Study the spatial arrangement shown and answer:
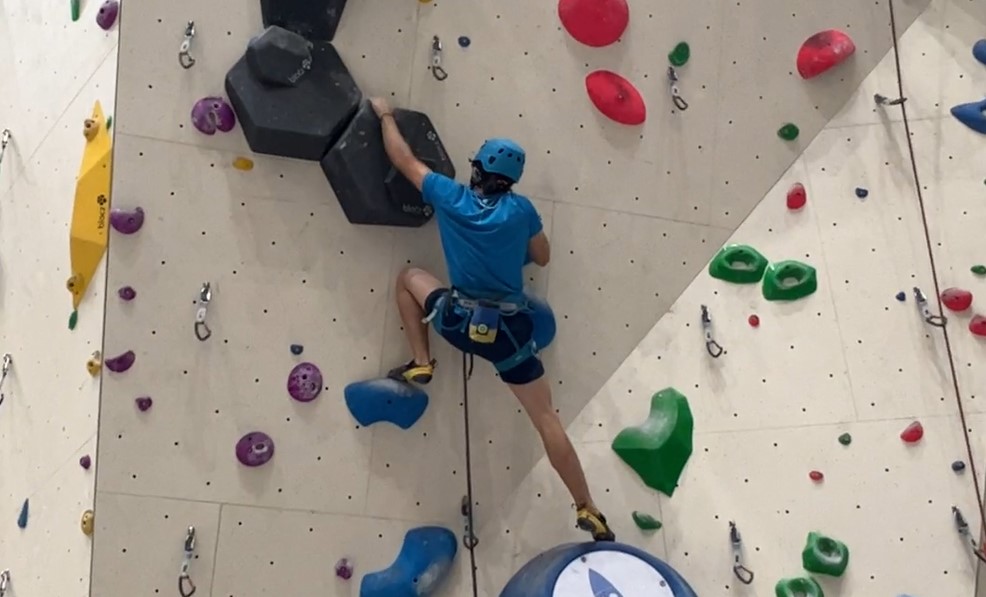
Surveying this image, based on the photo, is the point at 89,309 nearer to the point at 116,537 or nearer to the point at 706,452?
the point at 116,537

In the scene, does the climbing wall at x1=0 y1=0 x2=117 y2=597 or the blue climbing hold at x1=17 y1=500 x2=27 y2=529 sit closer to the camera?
the climbing wall at x1=0 y1=0 x2=117 y2=597

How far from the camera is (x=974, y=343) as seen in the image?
2.59m

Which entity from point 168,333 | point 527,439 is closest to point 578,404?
point 527,439

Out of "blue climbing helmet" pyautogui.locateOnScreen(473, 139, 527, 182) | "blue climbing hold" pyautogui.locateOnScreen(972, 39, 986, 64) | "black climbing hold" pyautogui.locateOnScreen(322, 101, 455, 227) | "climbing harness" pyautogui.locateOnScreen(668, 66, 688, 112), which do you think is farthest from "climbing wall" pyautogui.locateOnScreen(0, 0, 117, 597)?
"blue climbing hold" pyautogui.locateOnScreen(972, 39, 986, 64)

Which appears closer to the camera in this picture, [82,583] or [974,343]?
[82,583]

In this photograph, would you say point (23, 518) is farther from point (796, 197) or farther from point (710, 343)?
point (796, 197)

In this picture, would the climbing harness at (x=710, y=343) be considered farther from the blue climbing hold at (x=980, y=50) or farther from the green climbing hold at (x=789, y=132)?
the blue climbing hold at (x=980, y=50)

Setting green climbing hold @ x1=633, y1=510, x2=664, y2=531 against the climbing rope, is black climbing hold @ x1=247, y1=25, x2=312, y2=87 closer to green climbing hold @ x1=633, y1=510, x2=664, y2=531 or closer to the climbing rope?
green climbing hold @ x1=633, y1=510, x2=664, y2=531

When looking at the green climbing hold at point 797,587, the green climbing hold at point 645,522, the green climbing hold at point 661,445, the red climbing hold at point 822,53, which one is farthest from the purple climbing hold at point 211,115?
the green climbing hold at point 797,587

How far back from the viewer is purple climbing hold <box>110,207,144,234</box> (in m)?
2.24

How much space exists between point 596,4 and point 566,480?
1.33 metres

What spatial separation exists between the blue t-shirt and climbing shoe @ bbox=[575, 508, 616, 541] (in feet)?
1.96

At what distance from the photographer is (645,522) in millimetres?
2477

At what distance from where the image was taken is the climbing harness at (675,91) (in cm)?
262
